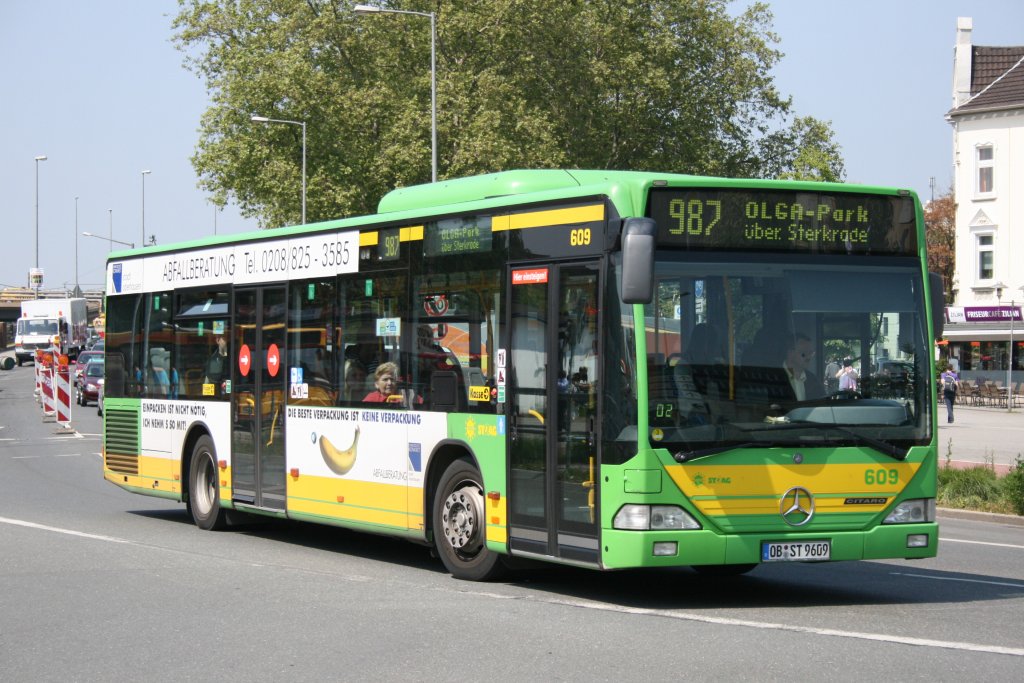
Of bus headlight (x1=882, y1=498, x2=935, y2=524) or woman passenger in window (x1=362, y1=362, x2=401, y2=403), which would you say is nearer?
bus headlight (x1=882, y1=498, x2=935, y2=524)

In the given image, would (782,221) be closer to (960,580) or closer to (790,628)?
(790,628)

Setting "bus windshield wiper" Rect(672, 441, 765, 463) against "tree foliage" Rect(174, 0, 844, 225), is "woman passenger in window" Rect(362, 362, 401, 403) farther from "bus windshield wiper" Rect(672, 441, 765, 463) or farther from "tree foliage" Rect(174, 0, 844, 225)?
"tree foliage" Rect(174, 0, 844, 225)

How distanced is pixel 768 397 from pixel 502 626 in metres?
2.50

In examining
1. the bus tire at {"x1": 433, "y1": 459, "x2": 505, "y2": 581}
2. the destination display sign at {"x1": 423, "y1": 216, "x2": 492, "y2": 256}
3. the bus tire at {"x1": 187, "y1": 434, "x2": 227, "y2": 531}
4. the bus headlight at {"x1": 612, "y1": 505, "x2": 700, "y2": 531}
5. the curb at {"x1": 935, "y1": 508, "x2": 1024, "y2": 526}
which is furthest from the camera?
the curb at {"x1": 935, "y1": 508, "x2": 1024, "y2": 526}

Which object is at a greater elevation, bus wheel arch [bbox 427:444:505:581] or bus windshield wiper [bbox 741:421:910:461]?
bus windshield wiper [bbox 741:421:910:461]

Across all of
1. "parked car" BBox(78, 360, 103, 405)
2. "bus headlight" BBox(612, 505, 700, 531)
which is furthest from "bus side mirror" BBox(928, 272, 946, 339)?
"parked car" BBox(78, 360, 103, 405)

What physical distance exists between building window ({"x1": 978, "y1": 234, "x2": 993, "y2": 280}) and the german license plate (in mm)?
61530

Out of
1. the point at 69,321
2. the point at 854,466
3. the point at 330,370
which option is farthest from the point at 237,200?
the point at 854,466

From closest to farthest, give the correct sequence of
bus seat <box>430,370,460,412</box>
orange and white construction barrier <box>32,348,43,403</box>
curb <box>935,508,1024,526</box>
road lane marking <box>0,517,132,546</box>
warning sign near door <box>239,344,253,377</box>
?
bus seat <box>430,370,460,412</box> < road lane marking <box>0,517,132,546</box> < warning sign near door <box>239,344,253,377</box> < curb <box>935,508,1024,526</box> < orange and white construction barrier <box>32,348,43,403</box>

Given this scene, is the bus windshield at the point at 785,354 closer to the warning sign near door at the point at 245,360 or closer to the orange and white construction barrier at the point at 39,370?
the warning sign near door at the point at 245,360

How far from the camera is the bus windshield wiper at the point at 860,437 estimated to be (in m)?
10.8

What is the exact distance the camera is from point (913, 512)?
11.2m

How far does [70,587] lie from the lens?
39.2 feet

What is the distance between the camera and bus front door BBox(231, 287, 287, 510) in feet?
51.3
